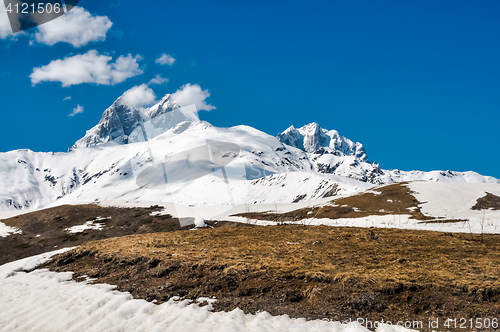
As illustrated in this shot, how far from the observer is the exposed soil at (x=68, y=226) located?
52.5 meters

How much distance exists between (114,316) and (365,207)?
7109 centimetres

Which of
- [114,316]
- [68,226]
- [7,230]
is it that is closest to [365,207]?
[68,226]

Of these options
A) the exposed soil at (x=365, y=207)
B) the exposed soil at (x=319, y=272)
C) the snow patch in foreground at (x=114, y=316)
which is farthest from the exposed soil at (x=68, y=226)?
the snow patch in foreground at (x=114, y=316)

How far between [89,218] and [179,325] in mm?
69477

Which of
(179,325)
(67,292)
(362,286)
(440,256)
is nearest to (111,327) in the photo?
(179,325)

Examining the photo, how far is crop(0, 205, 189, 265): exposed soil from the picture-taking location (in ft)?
172

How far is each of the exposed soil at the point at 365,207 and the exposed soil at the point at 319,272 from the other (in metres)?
46.2

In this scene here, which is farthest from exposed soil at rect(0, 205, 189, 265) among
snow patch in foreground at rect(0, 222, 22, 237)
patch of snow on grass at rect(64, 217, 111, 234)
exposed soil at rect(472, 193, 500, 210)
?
exposed soil at rect(472, 193, 500, 210)

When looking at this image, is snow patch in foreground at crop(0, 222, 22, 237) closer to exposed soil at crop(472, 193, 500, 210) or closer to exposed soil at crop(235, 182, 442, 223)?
exposed soil at crop(235, 182, 442, 223)

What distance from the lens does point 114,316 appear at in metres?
12.2

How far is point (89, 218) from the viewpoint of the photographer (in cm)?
7056

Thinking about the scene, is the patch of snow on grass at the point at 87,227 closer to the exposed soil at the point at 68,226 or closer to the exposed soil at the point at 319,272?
the exposed soil at the point at 68,226

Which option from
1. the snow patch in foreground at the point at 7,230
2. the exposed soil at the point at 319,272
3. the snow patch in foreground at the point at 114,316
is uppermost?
the exposed soil at the point at 319,272

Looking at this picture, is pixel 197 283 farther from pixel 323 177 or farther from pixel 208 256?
pixel 323 177
